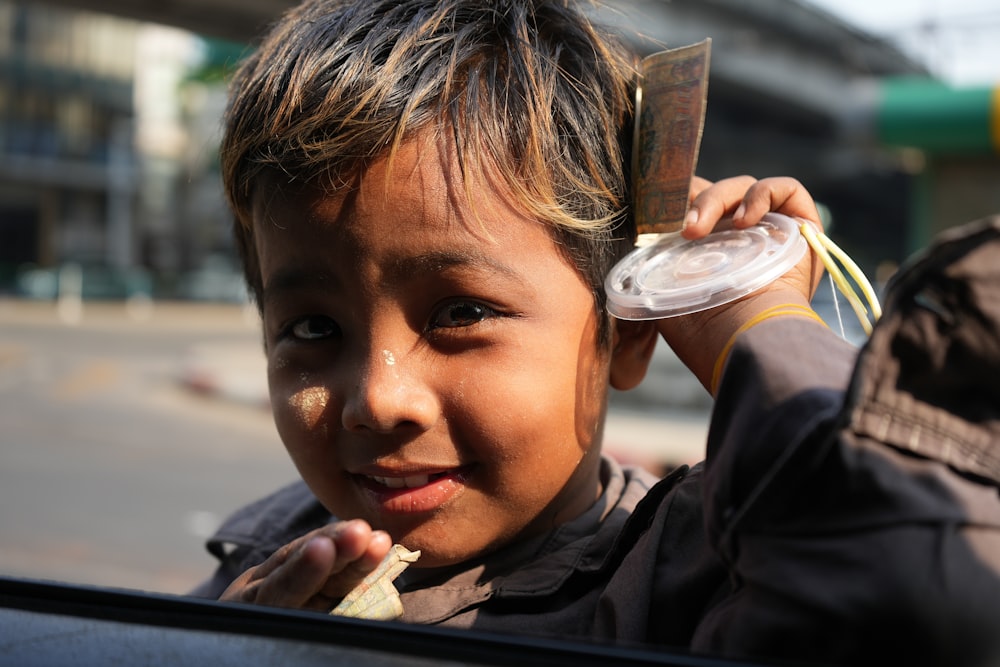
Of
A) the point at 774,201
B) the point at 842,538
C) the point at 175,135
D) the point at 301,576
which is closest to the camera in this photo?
the point at 842,538

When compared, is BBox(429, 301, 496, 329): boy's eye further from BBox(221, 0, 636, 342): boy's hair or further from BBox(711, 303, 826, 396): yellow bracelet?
BBox(711, 303, 826, 396): yellow bracelet

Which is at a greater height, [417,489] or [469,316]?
[469,316]

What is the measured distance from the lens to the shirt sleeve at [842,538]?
2.26ft

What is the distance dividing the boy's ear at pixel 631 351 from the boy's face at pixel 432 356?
4.8 inches

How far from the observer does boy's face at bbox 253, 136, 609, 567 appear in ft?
3.76

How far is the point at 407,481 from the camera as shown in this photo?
3.85ft

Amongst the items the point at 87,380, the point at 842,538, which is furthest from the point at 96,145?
the point at 842,538

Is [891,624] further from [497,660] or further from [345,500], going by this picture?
[345,500]

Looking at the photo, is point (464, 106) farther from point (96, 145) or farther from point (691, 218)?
point (96, 145)

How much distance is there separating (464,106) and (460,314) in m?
0.28

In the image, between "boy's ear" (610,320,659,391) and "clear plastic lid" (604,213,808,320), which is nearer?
"clear plastic lid" (604,213,808,320)

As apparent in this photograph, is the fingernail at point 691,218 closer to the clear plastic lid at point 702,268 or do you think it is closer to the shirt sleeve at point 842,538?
Result: the clear plastic lid at point 702,268

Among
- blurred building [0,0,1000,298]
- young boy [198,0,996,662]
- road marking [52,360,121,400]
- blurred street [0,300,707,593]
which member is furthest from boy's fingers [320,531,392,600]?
blurred building [0,0,1000,298]

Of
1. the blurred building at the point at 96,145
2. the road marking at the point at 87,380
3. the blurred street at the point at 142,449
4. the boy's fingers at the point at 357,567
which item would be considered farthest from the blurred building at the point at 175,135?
the boy's fingers at the point at 357,567
